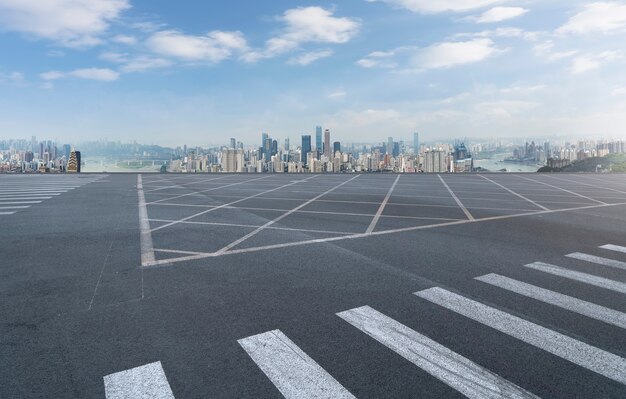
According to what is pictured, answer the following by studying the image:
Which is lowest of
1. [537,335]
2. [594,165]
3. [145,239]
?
[537,335]

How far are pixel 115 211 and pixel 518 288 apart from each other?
36.4ft

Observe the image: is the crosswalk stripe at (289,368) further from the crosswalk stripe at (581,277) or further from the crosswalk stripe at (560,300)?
the crosswalk stripe at (581,277)

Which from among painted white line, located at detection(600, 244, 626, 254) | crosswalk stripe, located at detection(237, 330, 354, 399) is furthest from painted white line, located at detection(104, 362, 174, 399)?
painted white line, located at detection(600, 244, 626, 254)

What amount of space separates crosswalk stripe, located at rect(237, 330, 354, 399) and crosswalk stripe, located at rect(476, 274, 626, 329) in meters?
3.25

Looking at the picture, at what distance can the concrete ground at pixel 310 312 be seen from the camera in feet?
10.2

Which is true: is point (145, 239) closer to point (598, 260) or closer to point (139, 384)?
point (139, 384)

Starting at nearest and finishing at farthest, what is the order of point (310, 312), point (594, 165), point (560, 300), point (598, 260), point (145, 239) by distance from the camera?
point (310, 312), point (560, 300), point (598, 260), point (145, 239), point (594, 165)

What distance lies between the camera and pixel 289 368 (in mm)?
3275

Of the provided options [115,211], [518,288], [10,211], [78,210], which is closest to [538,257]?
[518,288]

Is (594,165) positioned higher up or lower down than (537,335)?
higher up

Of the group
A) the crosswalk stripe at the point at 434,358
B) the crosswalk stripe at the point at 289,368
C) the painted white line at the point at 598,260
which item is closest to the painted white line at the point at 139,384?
the crosswalk stripe at the point at 289,368

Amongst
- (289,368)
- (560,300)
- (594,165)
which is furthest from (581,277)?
(594,165)

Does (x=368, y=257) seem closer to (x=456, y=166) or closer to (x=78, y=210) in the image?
(x=78, y=210)

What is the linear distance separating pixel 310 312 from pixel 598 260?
18.3 feet
